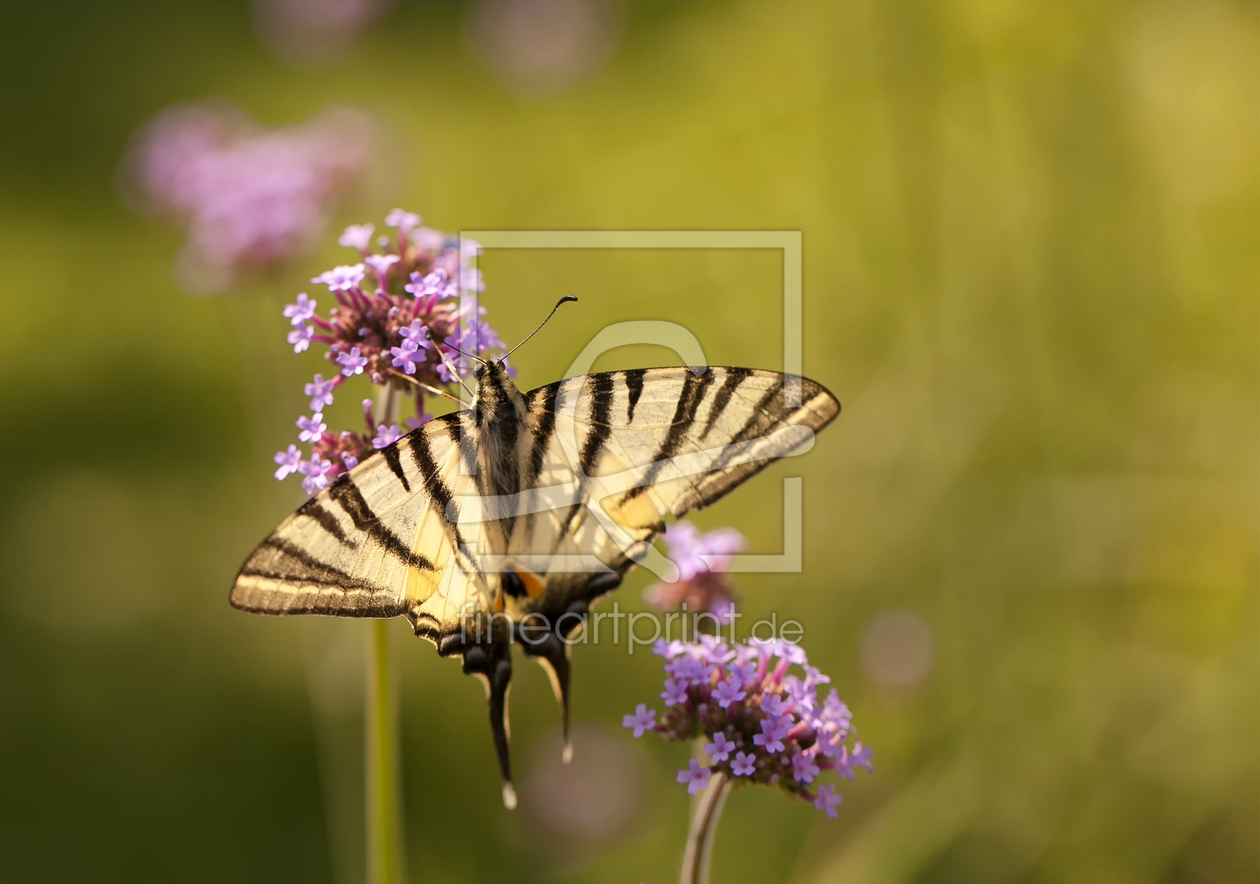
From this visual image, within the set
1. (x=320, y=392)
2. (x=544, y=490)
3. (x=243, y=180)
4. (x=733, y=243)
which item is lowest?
(x=544, y=490)

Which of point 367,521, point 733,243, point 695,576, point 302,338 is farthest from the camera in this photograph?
point 733,243

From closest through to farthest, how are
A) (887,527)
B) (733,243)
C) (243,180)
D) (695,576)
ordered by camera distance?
(695,576) < (243,180) < (887,527) < (733,243)

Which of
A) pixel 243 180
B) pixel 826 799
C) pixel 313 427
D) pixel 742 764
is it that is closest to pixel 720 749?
pixel 742 764

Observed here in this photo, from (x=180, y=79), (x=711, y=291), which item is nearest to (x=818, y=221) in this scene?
(x=711, y=291)

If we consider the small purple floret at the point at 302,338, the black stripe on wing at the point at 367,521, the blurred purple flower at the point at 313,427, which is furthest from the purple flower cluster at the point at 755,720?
the small purple floret at the point at 302,338

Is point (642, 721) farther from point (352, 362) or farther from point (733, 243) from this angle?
point (733, 243)

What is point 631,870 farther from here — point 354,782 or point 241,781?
point 241,781

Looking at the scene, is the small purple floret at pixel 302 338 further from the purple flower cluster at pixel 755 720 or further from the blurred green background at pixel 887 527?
the blurred green background at pixel 887 527
